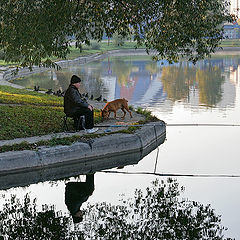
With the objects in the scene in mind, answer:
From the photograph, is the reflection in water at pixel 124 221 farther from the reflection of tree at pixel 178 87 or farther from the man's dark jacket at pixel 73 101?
the reflection of tree at pixel 178 87

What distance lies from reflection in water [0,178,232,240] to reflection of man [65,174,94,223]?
13cm

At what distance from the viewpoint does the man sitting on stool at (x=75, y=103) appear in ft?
45.8

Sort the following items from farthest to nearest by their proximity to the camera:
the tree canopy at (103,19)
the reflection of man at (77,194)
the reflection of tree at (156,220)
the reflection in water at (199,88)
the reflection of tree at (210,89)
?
the reflection in water at (199,88)
the reflection of tree at (210,89)
the tree canopy at (103,19)
the reflection of man at (77,194)
the reflection of tree at (156,220)

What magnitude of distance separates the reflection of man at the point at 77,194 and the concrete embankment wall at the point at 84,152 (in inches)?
42.1

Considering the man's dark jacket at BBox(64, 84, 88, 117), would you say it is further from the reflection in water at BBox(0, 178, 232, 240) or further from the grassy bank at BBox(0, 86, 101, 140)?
the reflection in water at BBox(0, 178, 232, 240)

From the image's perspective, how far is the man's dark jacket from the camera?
550 inches

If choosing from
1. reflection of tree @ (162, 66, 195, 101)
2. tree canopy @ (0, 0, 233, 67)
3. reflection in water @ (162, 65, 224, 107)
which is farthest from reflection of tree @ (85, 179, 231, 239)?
reflection of tree @ (162, 66, 195, 101)

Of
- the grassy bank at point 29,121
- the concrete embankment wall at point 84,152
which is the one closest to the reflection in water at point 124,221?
the concrete embankment wall at point 84,152

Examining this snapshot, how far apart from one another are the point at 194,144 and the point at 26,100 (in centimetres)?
814

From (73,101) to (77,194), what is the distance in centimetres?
413

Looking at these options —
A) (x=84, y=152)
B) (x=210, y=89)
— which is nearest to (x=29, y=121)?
(x=84, y=152)

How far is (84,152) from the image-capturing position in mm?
13016

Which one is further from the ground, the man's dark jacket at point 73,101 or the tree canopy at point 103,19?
the tree canopy at point 103,19

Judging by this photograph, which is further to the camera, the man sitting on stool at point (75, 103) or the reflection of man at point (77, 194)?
the man sitting on stool at point (75, 103)
